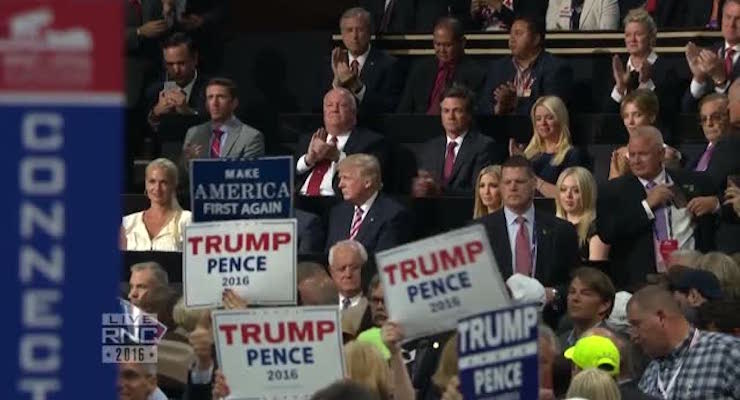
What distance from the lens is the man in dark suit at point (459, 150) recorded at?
52.0ft

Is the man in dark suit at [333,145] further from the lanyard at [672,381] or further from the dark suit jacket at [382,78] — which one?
the lanyard at [672,381]

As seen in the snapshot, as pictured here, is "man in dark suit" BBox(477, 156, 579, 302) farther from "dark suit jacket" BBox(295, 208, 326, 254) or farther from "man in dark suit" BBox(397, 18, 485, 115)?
"man in dark suit" BBox(397, 18, 485, 115)

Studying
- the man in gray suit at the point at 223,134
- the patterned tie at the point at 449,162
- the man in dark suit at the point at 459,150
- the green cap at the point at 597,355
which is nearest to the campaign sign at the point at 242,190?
the green cap at the point at 597,355

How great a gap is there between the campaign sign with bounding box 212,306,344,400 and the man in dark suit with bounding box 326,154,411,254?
13.6 feet

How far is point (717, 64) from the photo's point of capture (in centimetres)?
1616

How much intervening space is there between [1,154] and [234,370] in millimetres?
5762

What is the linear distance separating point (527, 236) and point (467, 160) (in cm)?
218

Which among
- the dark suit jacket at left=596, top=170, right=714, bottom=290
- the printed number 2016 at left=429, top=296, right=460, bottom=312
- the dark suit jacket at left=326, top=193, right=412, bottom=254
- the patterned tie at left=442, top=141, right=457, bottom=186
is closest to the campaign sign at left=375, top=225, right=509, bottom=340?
the printed number 2016 at left=429, top=296, right=460, bottom=312

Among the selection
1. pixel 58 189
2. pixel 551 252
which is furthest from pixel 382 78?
pixel 58 189

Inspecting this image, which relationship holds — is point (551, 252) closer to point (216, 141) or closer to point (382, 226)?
point (382, 226)

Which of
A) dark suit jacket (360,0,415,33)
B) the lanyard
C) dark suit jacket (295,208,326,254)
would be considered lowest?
the lanyard

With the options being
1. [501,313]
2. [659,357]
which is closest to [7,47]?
[501,313]

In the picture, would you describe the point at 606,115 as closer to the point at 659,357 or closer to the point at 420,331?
the point at 659,357

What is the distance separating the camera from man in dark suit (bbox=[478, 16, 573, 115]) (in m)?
16.8
